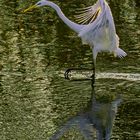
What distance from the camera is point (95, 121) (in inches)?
329

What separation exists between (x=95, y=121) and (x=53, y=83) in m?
1.50

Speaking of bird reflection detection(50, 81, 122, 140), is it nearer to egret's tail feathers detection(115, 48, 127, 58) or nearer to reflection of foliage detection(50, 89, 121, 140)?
reflection of foliage detection(50, 89, 121, 140)

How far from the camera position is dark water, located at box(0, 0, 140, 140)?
317 inches

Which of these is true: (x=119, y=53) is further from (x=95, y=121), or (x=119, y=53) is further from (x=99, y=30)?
(x=95, y=121)

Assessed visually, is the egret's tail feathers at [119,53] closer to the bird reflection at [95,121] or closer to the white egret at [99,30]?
the white egret at [99,30]

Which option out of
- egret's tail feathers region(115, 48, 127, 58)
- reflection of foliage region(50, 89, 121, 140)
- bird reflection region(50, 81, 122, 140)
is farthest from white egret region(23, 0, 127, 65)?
reflection of foliage region(50, 89, 121, 140)

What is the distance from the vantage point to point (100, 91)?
31.2 feet

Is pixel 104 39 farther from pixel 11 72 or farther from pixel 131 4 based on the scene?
pixel 131 4

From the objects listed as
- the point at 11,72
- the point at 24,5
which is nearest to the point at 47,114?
the point at 11,72

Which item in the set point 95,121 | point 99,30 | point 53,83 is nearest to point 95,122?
point 95,121

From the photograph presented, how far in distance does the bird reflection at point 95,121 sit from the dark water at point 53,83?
27 millimetres

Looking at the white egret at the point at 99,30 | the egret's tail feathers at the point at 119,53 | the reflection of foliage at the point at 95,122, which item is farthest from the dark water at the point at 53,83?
the white egret at the point at 99,30

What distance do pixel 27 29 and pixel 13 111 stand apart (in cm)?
496

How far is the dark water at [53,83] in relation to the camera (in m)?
8.05
